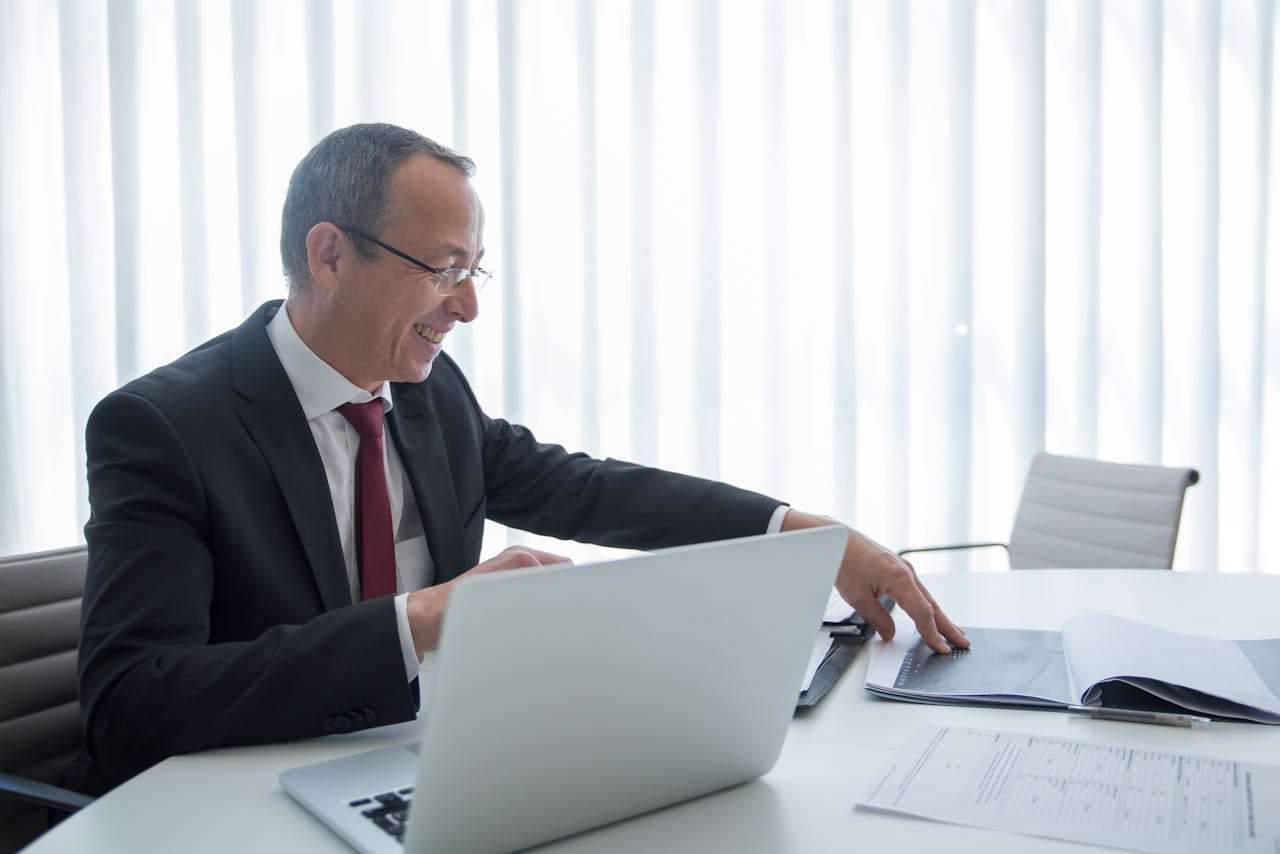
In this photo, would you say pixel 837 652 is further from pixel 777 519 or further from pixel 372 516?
pixel 372 516

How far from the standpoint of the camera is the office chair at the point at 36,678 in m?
1.48

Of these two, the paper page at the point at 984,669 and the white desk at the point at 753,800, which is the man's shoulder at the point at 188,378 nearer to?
the white desk at the point at 753,800

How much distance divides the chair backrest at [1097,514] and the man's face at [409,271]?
1668 mm

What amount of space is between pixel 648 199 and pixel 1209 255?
1812mm

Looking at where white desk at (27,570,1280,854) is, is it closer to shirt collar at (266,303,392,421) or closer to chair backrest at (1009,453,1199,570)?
shirt collar at (266,303,392,421)

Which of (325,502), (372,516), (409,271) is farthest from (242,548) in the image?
(409,271)

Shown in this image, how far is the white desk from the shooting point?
2.75ft

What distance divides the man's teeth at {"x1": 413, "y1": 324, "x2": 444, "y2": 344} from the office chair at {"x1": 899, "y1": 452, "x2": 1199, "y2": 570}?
51.7 inches

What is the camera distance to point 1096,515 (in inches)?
97.3

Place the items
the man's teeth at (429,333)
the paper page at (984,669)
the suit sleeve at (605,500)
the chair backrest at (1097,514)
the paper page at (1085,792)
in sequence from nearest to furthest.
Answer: the paper page at (1085,792), the paper page at (984,669), the man's teeth at (429,333), the suit sleeve at (605,500), the chair backrest at (1097,514)

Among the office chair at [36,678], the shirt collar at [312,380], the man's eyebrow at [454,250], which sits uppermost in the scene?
the man's eyebrow at [454,250]

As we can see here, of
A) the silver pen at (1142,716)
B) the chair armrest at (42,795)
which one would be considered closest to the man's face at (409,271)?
the chair armrest at (42,795)

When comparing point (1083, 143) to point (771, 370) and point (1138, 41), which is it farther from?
point (771, 370)

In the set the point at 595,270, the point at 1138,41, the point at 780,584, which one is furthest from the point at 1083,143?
the point at 780,584
